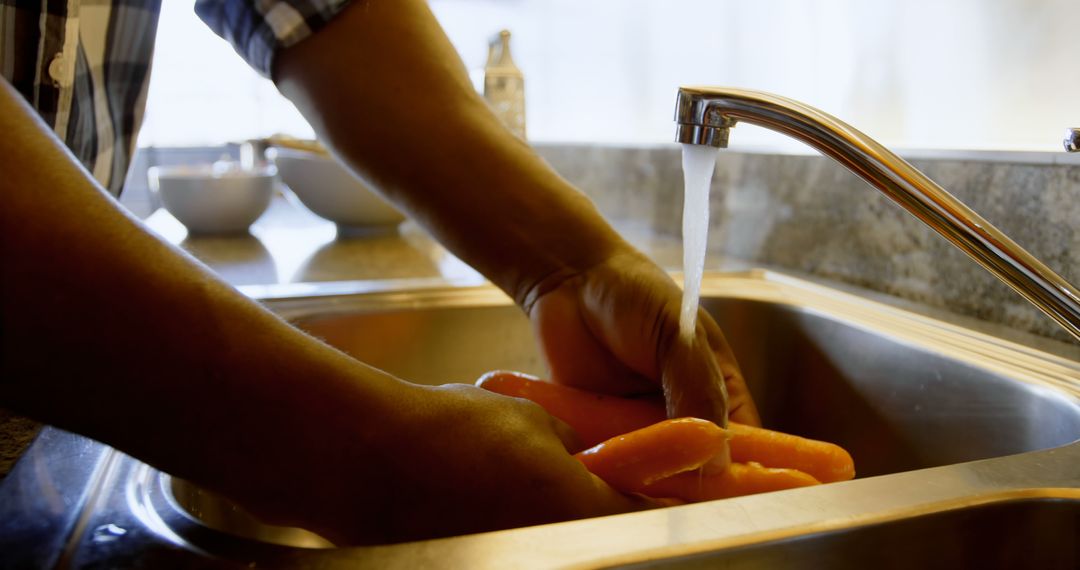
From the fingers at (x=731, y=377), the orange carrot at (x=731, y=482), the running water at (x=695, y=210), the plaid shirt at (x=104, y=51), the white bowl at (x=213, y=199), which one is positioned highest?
the plaid shirt at (x=104, y=51)

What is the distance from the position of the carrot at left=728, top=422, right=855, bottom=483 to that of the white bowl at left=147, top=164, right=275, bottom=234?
1310 mm

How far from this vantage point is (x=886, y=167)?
20.2 inches

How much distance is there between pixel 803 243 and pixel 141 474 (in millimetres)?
947

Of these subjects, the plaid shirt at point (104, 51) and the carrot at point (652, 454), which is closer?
the carrot at point (652, 454)

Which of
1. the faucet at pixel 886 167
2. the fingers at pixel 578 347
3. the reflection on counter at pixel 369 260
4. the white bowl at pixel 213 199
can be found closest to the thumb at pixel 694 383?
the fingers at pixel 578 347

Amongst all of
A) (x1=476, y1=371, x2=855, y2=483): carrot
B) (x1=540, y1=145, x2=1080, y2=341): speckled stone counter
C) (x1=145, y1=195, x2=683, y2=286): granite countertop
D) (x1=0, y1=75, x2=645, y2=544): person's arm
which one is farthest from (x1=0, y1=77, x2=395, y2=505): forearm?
(x1=540, y1=145, x2=1080, y2=341): speckled stone counter

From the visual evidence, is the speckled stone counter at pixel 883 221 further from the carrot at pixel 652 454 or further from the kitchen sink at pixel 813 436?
the carrot at pixel 652 454

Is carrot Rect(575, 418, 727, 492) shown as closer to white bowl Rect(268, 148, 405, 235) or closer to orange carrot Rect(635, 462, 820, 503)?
orange carrot Rect(635, 462, 820, 503)

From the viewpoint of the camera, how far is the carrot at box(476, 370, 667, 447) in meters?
0.78

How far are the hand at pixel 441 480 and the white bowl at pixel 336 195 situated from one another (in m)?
1.27

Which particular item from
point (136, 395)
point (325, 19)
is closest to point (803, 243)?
point (325, 19)

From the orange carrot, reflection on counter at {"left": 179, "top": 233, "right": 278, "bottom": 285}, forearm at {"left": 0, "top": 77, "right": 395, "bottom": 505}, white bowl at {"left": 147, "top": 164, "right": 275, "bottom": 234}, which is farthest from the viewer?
white bowl at {"left": 147, "top": 164, "right": 275, "bottom": 234}

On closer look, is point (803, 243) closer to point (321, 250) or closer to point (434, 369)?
point (434, 369)

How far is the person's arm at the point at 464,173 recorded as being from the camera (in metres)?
0.81
